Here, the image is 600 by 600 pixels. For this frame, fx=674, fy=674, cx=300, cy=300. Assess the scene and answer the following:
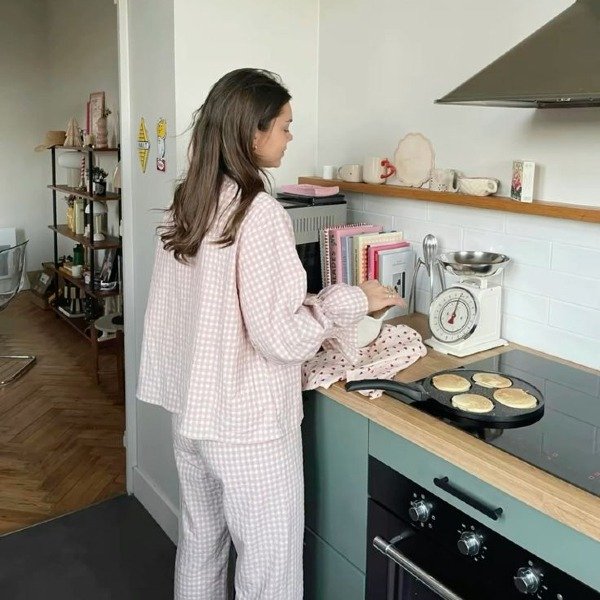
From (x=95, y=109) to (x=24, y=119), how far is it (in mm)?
1776

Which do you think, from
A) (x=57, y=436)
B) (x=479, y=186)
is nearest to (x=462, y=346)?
(x=479, y=186)

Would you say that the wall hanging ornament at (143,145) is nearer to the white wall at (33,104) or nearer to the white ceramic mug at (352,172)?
the white ceramic mug at (352,172)

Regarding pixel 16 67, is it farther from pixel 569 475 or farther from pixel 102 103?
pixel 569 475

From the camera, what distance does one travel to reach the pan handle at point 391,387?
4.59 ft

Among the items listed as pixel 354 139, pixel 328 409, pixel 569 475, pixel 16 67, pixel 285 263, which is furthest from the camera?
pixel 16 67

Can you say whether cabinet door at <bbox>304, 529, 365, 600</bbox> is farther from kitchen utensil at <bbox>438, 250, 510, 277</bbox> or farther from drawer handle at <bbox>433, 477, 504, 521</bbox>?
kitchen utensil at <bbox>438, 250, 510, 277</bbox>

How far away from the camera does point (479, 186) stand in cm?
179

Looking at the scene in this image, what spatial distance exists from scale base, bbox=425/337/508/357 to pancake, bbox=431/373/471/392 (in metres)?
0.21

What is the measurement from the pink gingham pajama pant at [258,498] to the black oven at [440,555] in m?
0.17

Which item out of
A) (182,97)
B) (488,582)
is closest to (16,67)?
(182,97)

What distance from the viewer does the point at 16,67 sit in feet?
18.7

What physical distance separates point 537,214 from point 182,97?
108cm

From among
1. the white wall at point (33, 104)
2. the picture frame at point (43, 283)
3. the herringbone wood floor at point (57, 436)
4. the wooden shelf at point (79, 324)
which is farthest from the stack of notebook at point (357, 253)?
the picture frame at point (43, 283)

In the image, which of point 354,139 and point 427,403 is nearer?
point 427,403
